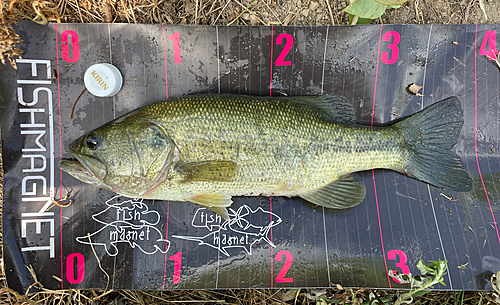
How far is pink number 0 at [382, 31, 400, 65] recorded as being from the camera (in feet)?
8.47

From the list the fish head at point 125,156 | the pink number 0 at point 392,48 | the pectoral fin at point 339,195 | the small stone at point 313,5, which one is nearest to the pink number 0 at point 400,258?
the pectoral fin at point 339,195

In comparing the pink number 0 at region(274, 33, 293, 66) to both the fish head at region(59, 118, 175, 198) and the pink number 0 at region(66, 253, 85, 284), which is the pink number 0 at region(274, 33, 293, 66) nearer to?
the fish head at region(59, 118, 175, 198)

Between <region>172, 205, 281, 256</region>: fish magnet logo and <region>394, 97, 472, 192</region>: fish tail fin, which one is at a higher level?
<region>394, 97, 472, 192</region>: fish tail fin

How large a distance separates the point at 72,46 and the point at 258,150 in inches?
83.4

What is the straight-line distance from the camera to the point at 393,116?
104 inches

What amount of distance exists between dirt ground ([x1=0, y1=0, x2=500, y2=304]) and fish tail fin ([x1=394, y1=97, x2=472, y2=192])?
3.26ft

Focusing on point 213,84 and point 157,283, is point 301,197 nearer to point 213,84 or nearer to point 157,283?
point 213,84

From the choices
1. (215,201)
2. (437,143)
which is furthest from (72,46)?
(437,143)

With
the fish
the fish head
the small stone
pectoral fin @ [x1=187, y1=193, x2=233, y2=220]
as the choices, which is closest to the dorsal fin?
the fish

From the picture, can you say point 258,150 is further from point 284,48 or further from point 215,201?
point 284,48

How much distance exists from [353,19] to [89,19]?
265cm

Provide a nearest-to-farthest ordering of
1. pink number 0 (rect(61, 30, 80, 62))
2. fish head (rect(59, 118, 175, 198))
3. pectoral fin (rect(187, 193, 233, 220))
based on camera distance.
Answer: fish head (rect(59, 118, 175, 198))
pectoral fin (rect(187, 193, 233, 220))
pink number 0 (rect(61, 30, 80, 62))

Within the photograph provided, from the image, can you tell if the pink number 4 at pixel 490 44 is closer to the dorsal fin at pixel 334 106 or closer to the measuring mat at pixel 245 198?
the measuring mat at pixel 245 198

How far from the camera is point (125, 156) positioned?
2.09m
